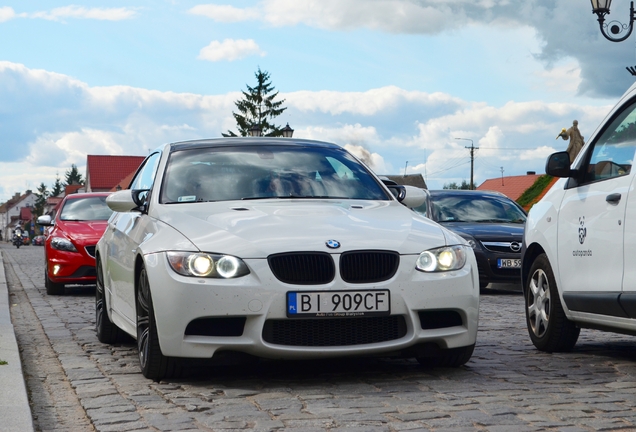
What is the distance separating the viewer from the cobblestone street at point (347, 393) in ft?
15.3

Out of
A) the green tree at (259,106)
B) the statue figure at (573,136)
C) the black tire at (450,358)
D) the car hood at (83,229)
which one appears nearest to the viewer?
the black tire at (450,358)

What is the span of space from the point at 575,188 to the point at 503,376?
1.55 m

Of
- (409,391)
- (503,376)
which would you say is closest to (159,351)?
(409,391)

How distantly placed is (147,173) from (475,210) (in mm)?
8617

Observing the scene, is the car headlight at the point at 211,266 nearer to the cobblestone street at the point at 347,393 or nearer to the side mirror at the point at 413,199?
the cobblestone street at the point at 347,393

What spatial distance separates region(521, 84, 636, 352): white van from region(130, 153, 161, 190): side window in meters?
2.78

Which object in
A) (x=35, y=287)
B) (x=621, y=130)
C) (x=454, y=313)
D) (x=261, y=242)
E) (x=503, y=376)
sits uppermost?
(x=621, y=130)

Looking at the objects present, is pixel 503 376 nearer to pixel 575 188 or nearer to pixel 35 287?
pixel 575 188

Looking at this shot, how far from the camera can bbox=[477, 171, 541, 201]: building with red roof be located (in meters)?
95.7

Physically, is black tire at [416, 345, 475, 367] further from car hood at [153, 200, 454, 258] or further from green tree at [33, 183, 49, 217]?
green tree at [33, 183, 49, 217]

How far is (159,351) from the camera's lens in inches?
227

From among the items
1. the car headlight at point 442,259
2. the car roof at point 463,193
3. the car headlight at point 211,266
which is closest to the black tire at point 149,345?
the car headlight at point 211,266

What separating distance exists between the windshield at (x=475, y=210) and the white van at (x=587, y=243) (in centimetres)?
758

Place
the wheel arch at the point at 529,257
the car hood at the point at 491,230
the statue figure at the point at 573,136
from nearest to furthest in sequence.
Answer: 1. the wheel arch at the point at 529,257
2. the car hood at the point at 491,230
3. the statue figure at the point at 573,136
